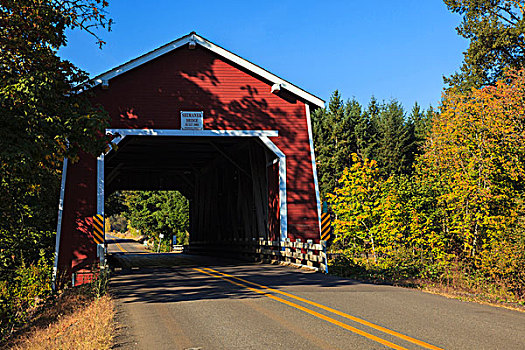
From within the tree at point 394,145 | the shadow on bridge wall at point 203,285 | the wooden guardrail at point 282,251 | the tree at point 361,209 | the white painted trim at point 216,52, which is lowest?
the shadow on bridge wall at point 203,285

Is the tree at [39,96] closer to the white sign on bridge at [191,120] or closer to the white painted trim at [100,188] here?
the white painted trim at [100,188]

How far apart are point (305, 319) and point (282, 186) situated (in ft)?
40.3

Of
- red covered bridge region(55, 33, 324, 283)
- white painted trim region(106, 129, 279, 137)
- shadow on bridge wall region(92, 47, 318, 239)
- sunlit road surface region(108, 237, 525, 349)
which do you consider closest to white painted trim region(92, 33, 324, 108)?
red covered bridge region(55, 33, 324, 283)

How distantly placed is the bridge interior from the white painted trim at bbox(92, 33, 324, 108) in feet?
8.33

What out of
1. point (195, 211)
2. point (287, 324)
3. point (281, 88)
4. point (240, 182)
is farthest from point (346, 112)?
point (287, 324)

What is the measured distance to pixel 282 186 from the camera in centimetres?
2006

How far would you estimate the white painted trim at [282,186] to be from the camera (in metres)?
A: 19.8

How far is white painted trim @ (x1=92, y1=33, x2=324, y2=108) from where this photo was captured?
19.0 meters

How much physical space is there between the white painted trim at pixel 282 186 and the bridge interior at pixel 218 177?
0.60 meters

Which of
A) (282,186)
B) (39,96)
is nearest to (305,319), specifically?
(39,96)

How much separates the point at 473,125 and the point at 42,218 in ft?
64.8

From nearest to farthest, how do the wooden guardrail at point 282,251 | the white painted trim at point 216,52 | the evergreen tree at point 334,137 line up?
the wooden guardrail at point 282,251 → the white painted trim at point 216,52 → the evergreen tree at point 334,137

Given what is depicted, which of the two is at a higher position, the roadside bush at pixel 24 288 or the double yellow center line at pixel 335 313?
the double yellow center line at pixel 335 313

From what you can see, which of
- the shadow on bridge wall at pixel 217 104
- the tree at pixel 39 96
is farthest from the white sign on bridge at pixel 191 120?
the tree at pixel 39 96
